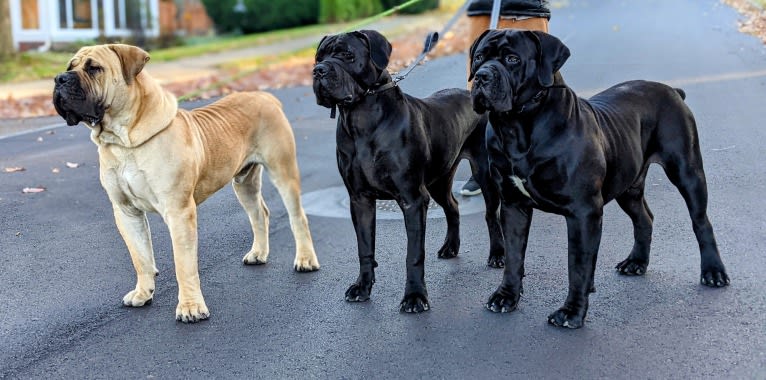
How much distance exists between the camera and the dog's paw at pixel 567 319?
16.5ft

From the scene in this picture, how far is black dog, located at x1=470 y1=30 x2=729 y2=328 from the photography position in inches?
189

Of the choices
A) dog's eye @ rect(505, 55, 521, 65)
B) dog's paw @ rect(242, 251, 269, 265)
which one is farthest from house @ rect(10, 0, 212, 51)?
dog's eye @ rect(505, 55, 521, 65)

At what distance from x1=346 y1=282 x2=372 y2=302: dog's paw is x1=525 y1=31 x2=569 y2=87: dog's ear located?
5.95 ft

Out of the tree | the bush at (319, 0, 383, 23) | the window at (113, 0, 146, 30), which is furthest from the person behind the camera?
the bush at (319, 0, 383, 23)

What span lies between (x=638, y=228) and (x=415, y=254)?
5.58ft

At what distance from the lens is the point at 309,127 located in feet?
39.9

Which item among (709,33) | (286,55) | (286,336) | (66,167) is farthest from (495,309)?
(286,55)

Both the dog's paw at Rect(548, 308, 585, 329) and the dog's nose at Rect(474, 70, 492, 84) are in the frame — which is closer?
the dog's nose at Rect(474, 70, 492, 84)

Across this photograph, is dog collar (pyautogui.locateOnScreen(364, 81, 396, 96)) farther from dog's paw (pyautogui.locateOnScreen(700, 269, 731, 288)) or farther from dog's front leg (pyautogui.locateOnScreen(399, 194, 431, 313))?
dog's paw (pyautogui.locateOnScreen(700, 269, 731, 288))

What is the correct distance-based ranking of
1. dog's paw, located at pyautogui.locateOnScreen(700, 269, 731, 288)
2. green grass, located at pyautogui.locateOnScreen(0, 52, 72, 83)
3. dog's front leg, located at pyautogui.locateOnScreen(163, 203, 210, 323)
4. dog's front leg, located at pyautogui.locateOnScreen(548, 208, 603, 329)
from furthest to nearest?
green grass, located at pyautogui.locateOnScreen(0, 52, 72, 83) → dog's paw, located at pyautogui.locateOnScreen(700, 269, 731, 288) → dog's front leg, located at pyautogui.locateOnScreen(163, 203, 210, 323) → dog's front leg, located at pyautogui.locateOnScreen(548, 208, 603, 329)

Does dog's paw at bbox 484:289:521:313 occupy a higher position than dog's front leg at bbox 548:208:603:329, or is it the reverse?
→ dog's front leg at bbox 548:208:603:329

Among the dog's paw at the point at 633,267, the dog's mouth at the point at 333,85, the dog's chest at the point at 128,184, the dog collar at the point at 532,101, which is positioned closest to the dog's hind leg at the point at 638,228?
the dog's paw at the point at 633,267

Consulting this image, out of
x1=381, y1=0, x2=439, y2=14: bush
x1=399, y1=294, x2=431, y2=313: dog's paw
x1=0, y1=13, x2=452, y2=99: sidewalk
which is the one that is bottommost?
x1=0, y1=13, x2=452, y2=99: sidewalk

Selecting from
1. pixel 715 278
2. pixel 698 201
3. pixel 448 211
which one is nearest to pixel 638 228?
pixel 698 201
